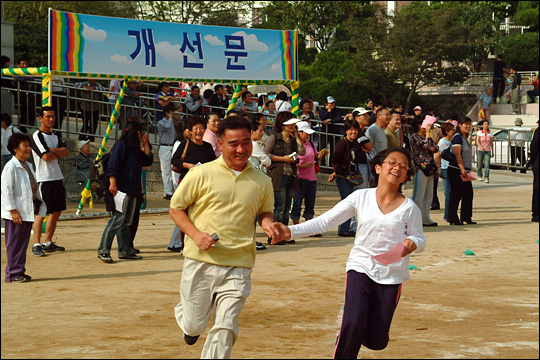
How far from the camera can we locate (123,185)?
10.2 meters

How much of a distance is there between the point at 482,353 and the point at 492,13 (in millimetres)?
51333

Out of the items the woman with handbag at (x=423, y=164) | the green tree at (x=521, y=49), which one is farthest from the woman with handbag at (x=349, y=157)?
the green tree at (x=521, y=49)

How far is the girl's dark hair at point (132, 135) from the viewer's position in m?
10.3

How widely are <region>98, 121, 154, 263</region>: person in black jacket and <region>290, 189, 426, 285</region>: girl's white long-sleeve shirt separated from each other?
504cm

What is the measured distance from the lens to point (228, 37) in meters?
14.5

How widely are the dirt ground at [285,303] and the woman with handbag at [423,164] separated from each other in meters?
1.26

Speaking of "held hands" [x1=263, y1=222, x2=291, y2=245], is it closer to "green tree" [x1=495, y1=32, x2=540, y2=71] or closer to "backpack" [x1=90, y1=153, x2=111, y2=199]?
"backpack" [x1=90, y1=153, x2=111, y2=199]

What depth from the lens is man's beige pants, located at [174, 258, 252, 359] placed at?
5141mm

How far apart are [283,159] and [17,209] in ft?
13.5

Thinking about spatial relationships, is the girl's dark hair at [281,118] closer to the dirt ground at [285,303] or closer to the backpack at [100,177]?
the dirt ground at [285,303]

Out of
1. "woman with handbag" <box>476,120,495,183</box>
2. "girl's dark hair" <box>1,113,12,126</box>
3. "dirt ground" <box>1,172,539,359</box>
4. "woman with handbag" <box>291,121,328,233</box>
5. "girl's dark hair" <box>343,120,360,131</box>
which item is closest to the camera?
"dirt ground" <box>1,172,539,359</box>

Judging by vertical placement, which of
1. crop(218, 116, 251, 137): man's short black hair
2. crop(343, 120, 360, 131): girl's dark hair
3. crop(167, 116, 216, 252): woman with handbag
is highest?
crop(218, 116, 251, 137): man's short black hair

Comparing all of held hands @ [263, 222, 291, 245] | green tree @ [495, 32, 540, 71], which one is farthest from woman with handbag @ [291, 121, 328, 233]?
green tree @ [495, 32, 540, 71]

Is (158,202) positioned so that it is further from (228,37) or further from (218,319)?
(218,319)
